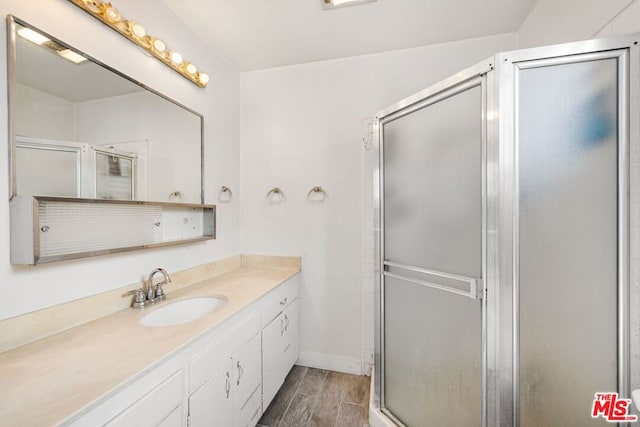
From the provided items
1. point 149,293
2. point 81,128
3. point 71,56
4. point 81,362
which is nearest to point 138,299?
point 149,293

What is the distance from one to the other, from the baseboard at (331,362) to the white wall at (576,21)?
2.46m

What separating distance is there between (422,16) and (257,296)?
2122mm

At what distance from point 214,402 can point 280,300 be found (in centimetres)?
78

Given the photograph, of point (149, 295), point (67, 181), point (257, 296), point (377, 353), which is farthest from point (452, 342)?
point (67, 181)

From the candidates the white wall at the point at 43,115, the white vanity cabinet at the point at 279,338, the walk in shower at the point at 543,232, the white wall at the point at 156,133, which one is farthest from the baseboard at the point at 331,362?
the white wall at the point at 43,115

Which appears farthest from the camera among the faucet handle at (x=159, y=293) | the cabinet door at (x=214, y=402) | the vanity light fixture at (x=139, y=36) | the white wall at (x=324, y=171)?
the white wall at (x=324, y=171)

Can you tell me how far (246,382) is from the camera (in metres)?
1.42

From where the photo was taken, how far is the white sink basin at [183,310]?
1.37m

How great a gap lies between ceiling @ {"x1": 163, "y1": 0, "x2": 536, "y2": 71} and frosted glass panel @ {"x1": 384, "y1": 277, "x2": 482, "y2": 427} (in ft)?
5.73

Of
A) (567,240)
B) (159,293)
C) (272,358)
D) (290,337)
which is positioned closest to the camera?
(567,240)

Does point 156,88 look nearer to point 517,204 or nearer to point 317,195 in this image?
point 317,195

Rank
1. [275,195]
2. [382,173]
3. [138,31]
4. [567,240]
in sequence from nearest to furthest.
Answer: [567,240], [138,31], [382,173], [275,195]

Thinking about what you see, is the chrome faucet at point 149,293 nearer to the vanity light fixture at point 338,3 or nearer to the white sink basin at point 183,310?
the white sink basin at point 183,310

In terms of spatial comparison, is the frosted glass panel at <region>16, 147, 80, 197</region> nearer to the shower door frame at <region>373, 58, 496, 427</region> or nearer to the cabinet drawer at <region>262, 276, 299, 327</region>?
the cabinet drawer at <region>262, 276, 299, 327</region>
